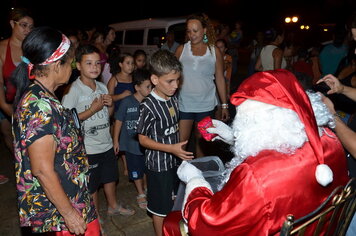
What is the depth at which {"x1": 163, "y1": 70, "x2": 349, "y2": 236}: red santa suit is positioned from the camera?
143cm

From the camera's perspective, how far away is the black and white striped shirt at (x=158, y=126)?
2574 mm

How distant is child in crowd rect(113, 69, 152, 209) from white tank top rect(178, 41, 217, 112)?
66 cm

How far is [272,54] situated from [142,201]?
371cm

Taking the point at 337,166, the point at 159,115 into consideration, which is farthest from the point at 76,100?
the point at 337,166

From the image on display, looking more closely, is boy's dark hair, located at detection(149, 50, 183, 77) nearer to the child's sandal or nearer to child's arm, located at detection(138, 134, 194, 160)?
child's arm, located at detection(138, 134, 194, 160)

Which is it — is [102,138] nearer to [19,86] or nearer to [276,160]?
[19,86]

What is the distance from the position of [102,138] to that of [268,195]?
199 centimetres

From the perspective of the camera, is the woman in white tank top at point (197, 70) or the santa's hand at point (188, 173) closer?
the santa's hand at point (188, 173)

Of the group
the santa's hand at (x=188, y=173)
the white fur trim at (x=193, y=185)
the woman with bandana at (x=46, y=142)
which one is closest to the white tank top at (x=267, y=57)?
the santa's hand at (x=188, y=173)

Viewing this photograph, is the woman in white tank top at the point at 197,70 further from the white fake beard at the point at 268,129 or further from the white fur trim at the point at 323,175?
the white fur trim at the point at 323,175

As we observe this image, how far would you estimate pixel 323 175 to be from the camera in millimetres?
1401

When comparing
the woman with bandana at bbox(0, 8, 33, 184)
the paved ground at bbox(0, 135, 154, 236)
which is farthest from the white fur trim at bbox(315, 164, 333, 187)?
the woman with bandana at bbox(0, 8, 33, 184)

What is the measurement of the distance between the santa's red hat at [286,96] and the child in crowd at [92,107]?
1.68 metres

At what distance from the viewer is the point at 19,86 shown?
1.89m
